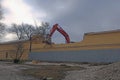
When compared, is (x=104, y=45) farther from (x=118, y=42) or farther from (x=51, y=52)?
(x=51, y=52)

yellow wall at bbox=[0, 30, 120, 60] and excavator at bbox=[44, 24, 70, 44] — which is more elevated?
excavator at bbox=[44, 24, 70, 44]

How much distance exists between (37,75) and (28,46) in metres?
34.6

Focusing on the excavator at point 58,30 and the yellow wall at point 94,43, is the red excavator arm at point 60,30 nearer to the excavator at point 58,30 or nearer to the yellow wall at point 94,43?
the excavator at point 58,30

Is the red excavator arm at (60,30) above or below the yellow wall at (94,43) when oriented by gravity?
above

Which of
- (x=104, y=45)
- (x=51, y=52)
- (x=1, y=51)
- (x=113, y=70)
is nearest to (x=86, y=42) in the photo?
(x=104, y=45)

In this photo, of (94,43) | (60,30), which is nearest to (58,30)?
(60,30)

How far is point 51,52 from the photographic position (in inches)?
1848

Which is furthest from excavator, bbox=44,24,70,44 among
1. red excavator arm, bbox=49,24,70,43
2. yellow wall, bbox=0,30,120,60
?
yellow wall, bbox=0,30,120,60

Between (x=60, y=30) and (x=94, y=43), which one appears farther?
(x=60, y=30)

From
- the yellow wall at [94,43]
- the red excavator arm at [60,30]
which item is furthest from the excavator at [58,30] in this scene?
the yellow wall at [94,43]

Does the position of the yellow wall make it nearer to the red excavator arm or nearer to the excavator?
the excavator

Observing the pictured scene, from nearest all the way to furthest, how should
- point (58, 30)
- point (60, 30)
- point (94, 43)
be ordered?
1. point (94, 43)
2. point (60, 30)
3. point (58, 30)

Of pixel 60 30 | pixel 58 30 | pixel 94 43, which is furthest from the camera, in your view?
pixel 58 30

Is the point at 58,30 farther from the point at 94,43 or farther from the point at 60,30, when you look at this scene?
the point at 94,43
